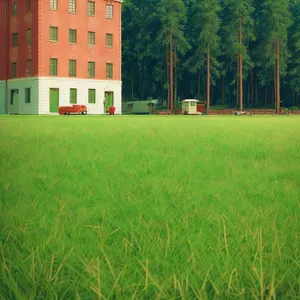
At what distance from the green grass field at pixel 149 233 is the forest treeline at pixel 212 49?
202 feet

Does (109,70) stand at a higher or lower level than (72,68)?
higher

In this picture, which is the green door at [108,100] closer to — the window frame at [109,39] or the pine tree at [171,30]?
the window frame at [109,39]

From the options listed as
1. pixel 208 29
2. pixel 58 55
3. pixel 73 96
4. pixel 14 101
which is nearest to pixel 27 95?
pixel 14 101

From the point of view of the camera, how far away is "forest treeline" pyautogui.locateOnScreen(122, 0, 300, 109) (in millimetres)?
66812

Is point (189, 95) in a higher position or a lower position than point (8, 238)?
higher

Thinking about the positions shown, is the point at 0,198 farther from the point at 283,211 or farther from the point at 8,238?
the point at 283,211

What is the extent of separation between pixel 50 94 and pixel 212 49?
73.8 feet

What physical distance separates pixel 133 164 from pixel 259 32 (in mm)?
70545

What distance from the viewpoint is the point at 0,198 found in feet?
→ 13.1

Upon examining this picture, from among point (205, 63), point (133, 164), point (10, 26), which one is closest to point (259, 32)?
point (205, 63)

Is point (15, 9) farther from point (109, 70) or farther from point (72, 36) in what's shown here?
point (109, 70)

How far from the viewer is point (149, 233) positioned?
2803 millimetres

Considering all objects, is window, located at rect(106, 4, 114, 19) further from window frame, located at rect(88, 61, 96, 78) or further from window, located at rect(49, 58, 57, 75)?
window, located at rect(49, 58, 57, 75)

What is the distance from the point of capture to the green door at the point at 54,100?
186 feet
